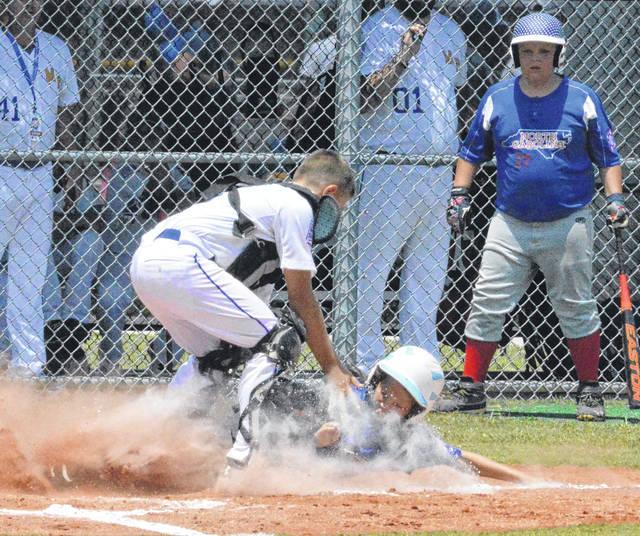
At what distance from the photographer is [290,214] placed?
470 centimetres

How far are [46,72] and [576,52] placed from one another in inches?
139

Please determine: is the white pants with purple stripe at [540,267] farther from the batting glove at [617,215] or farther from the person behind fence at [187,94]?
the person behind fence at [187,94]

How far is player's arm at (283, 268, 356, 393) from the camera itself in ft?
15.5

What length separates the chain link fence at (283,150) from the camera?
694 cm

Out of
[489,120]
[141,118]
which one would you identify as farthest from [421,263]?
[141,118]

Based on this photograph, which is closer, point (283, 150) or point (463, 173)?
point (463, 173)

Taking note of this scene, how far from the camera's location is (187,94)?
7184 millimetres

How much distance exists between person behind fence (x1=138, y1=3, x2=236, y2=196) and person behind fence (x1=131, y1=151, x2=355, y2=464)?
2.20m

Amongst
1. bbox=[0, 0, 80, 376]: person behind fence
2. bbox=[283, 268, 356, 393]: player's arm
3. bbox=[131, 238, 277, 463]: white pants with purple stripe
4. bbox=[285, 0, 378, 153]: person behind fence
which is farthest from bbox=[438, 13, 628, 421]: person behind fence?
bbox=[0, 0, 80, 376]: person behind fence

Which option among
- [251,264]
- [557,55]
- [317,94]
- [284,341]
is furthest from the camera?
[317,94]

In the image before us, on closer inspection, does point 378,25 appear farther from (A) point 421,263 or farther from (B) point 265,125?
(A) point 421,263

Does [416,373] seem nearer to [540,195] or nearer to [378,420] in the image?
[378,420]

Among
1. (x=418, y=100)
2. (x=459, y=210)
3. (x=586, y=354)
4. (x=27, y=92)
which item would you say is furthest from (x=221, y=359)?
(x=27, y=92)

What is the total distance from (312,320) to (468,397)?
2098 mm
